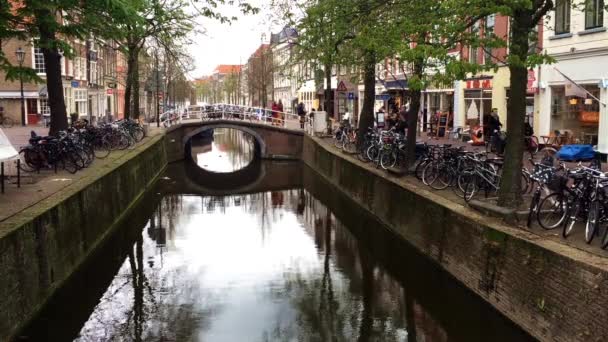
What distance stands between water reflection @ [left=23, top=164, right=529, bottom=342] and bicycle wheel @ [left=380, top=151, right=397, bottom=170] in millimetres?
1741

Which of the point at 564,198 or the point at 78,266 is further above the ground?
the point at 564,198

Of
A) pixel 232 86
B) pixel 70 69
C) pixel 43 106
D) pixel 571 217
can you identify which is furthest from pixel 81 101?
pixel 571 217

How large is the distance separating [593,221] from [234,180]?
76.9 feet

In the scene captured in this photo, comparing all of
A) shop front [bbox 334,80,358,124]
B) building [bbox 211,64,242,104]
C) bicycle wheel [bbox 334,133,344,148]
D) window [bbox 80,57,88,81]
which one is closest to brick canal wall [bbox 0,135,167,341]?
bicycle wheel [bbox 334,133,344,148]

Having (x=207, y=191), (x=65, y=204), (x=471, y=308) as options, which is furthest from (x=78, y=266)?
(x=207, y=191)

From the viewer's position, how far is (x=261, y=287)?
12648 mm

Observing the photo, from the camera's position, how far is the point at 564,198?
10203mm

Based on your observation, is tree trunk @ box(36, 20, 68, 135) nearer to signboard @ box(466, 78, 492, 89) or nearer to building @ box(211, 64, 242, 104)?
signboard @ box(466, 78, 492, 89)

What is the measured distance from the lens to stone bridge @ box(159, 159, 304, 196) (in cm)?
2759

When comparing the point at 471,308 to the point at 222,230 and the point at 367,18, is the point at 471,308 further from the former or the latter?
the point at 222,230

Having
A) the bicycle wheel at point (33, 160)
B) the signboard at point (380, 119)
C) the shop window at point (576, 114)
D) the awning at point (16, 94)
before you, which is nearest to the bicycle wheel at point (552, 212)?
the shop window at point (576, 114)

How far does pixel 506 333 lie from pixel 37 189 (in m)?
9.31

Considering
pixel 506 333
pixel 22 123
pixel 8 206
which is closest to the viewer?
pixel 506 333

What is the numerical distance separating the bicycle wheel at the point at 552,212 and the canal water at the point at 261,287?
5.14 ft
